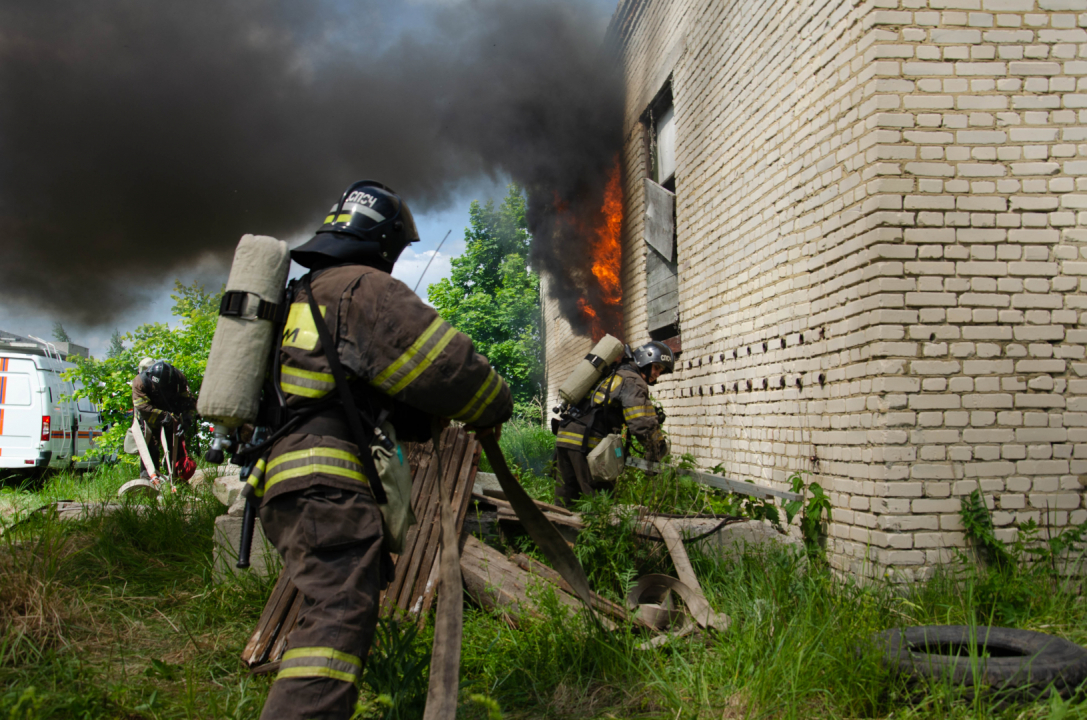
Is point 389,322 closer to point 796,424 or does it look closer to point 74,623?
point 74,623

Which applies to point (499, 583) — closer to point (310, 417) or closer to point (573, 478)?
point (310, 417)

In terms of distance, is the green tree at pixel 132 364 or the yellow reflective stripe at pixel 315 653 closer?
the yellow reflective stripe at pixel 315 653

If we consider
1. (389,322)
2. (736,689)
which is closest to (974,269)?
(736,689)

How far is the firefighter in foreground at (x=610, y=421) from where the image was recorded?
19.1 feet

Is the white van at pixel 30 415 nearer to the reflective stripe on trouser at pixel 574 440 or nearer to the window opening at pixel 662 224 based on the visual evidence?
the reflective stripe on trouser at pixel 574 440

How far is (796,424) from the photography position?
477cm

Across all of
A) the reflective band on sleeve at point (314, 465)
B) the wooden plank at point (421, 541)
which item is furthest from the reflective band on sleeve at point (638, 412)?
the reflective band on sleeve at point (314, 465)

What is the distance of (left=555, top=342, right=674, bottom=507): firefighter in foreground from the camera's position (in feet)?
19.1

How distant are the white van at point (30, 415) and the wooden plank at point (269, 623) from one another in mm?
8754

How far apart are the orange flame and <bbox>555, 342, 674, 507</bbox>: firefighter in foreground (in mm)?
3712

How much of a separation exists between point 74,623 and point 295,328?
81.1 inches

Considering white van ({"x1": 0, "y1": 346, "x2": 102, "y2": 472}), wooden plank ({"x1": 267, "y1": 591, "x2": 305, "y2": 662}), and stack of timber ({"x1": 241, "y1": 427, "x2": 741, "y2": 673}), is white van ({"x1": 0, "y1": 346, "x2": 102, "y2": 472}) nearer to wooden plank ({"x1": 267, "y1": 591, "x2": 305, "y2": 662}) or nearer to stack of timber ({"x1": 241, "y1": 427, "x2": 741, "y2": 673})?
stack of timber ({"x1": 241, "y1": 427, "x2": 741, "y2": 673})

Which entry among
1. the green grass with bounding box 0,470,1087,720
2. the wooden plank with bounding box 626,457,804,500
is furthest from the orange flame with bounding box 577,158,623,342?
the green grass with bounding box 0,470,1087,720

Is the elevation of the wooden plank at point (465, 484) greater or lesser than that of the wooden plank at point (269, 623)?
greater
